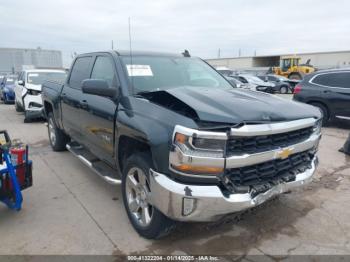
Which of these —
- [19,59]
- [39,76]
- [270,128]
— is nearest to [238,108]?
[270,128]

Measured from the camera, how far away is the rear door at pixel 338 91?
8305 mm

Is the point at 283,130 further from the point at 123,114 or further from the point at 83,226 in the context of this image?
the point at 83,226

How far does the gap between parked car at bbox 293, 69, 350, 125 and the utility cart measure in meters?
7.89

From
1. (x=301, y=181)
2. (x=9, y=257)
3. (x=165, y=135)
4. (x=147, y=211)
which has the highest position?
(x=165, y=135)

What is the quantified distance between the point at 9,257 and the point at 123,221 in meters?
1.10

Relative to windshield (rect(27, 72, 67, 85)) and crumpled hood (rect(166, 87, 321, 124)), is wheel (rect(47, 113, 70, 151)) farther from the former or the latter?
windshield (rect(27, 72, 67, 85))

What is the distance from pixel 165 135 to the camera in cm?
252

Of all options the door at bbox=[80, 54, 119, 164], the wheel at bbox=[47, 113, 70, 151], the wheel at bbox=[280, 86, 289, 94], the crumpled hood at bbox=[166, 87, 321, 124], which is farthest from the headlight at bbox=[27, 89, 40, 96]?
the wheel at bbox=[280, 86, 289, 94]

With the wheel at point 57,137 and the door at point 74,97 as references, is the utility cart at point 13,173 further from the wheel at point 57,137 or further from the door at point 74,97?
the wheel at point 57,137

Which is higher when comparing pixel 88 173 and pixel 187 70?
pixel 187 70

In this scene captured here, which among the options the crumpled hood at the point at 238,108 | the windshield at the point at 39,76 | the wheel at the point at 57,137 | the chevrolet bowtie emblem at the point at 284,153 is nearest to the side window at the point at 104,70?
the crumpled hood at the point at 238,108

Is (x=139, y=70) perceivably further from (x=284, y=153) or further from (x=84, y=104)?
(x=284, y=153)

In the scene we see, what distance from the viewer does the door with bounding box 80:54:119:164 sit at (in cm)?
346

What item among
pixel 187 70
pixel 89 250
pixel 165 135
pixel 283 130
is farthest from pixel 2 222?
pixel 283 130
